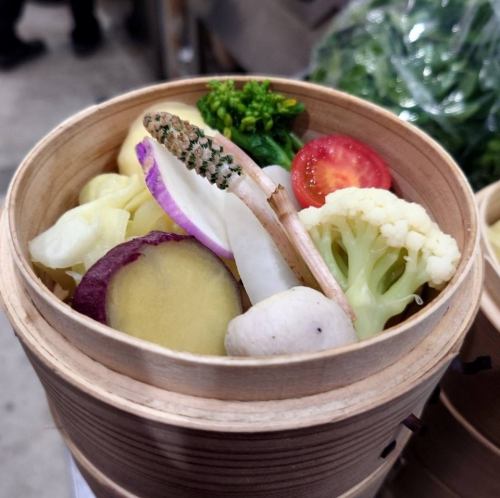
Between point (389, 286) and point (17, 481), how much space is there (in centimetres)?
131

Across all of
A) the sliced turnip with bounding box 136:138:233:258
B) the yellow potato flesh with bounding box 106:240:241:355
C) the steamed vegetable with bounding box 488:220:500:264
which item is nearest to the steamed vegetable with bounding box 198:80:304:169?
the sliced turnip with bounding box 136:138:233:258

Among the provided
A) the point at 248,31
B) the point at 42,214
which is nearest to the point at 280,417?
the point at 42,214

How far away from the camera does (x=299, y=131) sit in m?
1.11

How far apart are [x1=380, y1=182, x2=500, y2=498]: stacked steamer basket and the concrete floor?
2.75 feet

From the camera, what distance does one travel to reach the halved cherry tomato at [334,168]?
0.95m

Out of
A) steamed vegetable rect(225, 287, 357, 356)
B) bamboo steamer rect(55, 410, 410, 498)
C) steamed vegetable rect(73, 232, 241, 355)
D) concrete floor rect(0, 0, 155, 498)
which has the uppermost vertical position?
steamed vegetable rect(225, 287, 357, 356)

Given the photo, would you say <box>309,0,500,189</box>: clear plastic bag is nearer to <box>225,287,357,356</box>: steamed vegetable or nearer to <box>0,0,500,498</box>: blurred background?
<box>0,0,500,498</box>: blurred background

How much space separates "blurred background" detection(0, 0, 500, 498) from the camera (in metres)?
1.42

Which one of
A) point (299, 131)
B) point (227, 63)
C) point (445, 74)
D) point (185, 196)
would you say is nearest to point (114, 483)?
point (185, 196)

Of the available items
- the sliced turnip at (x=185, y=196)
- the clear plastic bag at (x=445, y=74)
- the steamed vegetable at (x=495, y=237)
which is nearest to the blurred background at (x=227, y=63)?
the clear plastic bag at (x=445, y=74)

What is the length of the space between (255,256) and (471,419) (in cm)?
60

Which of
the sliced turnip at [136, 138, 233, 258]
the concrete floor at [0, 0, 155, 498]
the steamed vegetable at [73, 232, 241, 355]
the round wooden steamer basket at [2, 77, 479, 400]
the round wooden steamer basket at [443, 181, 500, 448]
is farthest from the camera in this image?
the concrete floor at [0, 0, 155, 498]

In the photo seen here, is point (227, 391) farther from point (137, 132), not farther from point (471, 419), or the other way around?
point (471, 419)

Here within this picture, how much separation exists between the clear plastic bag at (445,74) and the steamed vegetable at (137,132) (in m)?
0.61
